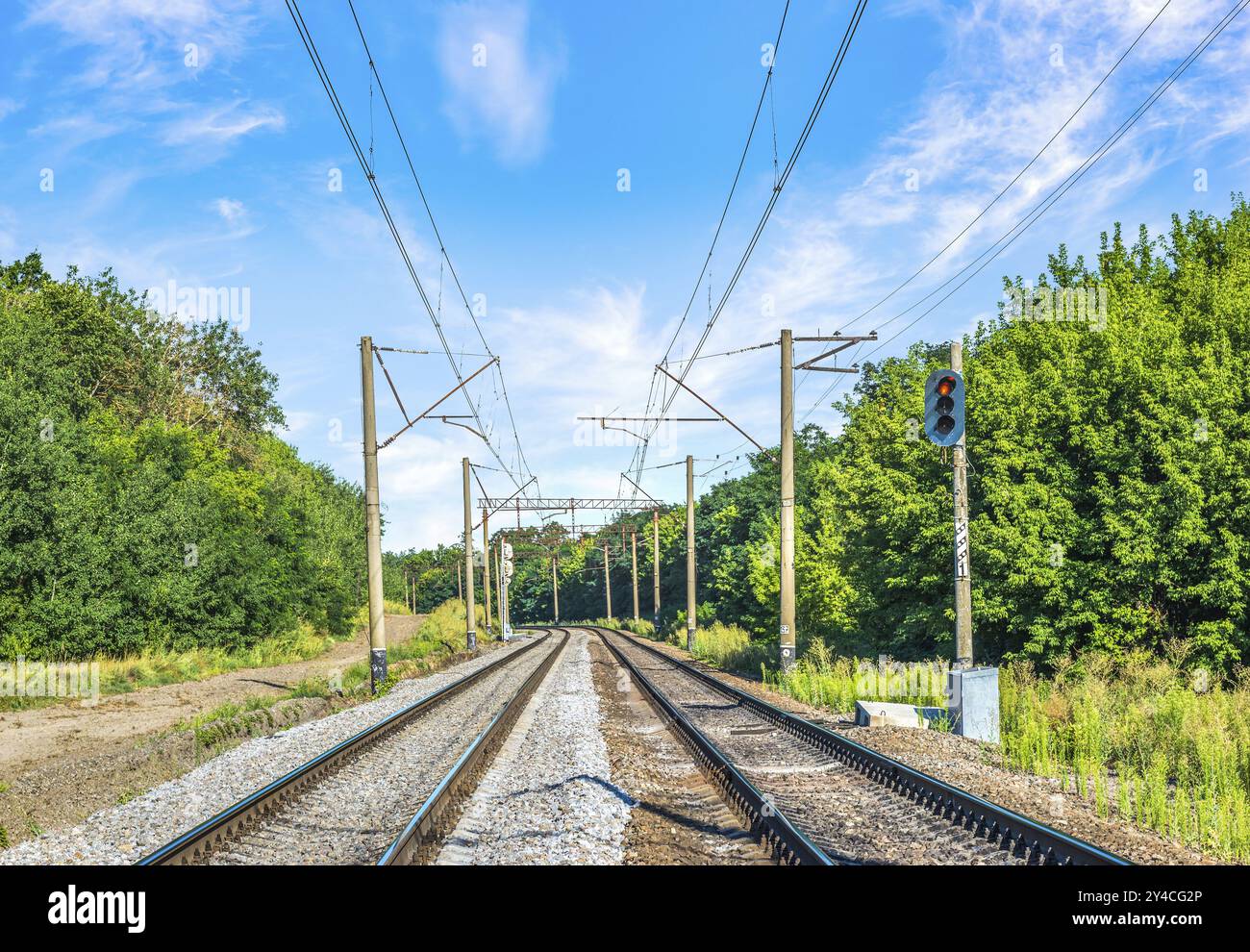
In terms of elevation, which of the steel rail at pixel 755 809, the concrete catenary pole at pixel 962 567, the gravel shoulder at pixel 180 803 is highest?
the concrete catenary pole at pixel 962 567

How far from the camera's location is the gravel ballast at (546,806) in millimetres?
7523

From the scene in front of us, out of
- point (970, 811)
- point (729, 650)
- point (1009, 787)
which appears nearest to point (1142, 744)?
point (1009, 787)

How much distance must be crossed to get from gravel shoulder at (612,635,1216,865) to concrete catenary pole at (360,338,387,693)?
1254 centimetres

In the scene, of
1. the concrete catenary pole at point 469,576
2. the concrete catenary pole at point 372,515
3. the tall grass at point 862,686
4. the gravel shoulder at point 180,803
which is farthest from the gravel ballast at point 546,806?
the concrete catenary pole at point 469,576

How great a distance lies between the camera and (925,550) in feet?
79.7

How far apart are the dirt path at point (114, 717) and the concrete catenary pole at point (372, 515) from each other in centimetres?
Answer: 316

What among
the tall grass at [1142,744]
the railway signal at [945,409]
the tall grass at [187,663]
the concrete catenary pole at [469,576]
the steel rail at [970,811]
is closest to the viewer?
the steel rail at [970,811]

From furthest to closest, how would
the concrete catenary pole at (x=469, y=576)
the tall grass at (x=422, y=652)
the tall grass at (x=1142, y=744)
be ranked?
the concrete catenary pole at (x=469, y=576)
the tall grass at (x=422, y=652)
the tall grass at (x=1142, y=744)

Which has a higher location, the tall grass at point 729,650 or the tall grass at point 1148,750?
the tall grass at point 1148,750

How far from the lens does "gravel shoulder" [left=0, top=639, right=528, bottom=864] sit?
324 inches

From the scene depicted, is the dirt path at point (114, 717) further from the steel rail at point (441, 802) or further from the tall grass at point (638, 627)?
the tall grass at point (638, 627)

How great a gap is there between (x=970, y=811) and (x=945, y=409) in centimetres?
646
